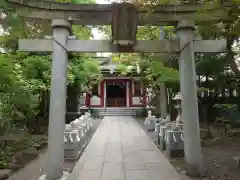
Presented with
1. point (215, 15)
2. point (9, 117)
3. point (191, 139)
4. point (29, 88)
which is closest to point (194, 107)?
point (191, 139)

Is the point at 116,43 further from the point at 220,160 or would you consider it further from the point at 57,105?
the point at 220,160

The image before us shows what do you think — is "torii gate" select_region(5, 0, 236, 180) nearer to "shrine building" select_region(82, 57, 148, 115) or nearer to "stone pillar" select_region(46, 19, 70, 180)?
"stone pillar" select_region(46, 19, 70, 180)

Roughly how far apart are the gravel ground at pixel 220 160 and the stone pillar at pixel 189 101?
464 mm

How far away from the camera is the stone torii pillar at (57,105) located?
4.55 meters

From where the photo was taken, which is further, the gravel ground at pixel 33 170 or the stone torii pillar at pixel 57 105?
the gravel ground at pixel 33 170

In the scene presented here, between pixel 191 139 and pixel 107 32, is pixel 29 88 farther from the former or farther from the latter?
pixel 107 32

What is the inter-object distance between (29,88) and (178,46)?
5428mm

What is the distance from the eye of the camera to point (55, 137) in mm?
4582

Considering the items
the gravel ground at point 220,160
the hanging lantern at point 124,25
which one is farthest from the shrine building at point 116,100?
the hanging lantern at point 124,25

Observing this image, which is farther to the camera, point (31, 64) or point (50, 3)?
point (31, 64)

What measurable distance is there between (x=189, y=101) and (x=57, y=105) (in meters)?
2.83

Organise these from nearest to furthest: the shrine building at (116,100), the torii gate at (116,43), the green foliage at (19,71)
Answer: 1. the torii gate at (116,43)
2. the green foliage at (19,71)
3. the shrine building at (116,100)

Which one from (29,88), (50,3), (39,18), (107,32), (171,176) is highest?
(107,32)

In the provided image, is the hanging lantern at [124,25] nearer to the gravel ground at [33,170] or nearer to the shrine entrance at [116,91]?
the gravel ground at [33,170]
